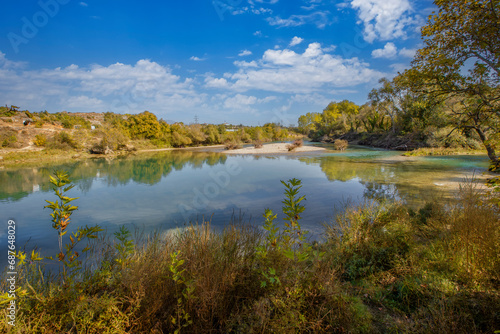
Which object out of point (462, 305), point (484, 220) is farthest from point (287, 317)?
point (484, 220)

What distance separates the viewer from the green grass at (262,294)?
7.07ft

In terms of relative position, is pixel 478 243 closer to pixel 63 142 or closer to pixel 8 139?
pixel 63 142

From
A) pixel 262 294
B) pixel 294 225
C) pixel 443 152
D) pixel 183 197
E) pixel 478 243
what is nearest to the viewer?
pixel 262 294

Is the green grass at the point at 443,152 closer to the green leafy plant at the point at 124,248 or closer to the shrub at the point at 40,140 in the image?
the green leafy plant at the point at 124,248

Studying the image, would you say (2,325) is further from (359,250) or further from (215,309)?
(359,250)

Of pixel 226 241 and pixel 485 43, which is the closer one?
pixel 226 241

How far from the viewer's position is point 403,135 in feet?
115

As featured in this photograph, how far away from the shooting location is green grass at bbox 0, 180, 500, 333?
216 cm

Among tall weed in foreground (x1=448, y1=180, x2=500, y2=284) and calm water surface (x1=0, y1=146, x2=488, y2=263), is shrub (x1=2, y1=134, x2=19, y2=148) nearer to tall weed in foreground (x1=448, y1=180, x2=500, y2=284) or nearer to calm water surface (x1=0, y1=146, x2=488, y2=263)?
calm water surface (x1=0, y1=146, x2=488, y2=263)

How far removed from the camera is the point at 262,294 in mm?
2594

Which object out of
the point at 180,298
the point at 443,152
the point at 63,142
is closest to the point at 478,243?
the point at 180,298

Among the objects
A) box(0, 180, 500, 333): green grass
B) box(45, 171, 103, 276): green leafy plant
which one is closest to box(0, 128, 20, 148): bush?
box(0, 180, 500, 333): green grass

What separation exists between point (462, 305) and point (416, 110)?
37.0 m

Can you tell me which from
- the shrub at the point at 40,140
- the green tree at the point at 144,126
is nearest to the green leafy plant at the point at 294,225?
the shrub at the point at 40,140
